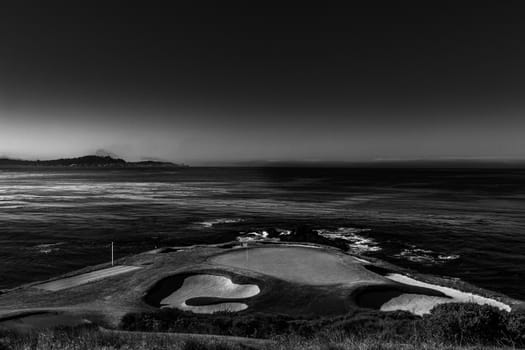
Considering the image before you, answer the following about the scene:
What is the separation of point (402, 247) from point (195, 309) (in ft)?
100

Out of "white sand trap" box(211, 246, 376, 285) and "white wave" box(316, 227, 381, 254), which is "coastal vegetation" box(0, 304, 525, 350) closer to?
"white sand trap" box(211, 246, 376, 285)

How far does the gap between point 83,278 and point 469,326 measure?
94.3ft

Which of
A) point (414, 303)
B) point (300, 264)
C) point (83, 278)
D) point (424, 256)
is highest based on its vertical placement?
point (300, 264)

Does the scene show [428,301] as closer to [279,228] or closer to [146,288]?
[146,288]

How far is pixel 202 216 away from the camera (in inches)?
2881

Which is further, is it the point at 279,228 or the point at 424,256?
the point at 279,228

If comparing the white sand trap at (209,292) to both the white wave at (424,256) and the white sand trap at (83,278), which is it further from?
the white wave at (424,256)

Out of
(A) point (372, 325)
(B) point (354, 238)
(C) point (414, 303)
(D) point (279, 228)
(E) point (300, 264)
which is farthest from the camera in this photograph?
(D) point (279, 228)

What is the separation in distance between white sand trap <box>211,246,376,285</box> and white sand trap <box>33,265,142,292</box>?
27.3 ft

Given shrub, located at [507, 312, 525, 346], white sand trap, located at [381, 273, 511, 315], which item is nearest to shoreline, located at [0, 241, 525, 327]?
white sand trap, located at [381, 273, 511, 315]

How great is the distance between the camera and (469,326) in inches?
715

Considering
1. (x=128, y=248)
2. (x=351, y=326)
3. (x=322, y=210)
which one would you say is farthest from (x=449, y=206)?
(x=351, y=326)

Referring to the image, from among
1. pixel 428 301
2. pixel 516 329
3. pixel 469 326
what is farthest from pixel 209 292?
pixel 516 329

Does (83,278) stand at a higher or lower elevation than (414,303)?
lower
